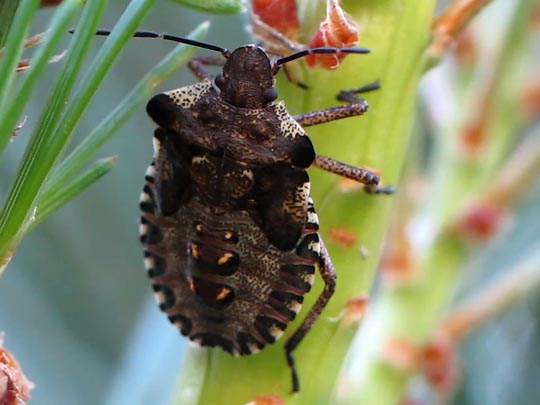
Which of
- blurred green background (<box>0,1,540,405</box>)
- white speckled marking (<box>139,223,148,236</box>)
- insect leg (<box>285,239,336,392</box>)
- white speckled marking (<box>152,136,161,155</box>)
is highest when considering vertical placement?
white speckled marking (<box>152,136,161,155</box>)

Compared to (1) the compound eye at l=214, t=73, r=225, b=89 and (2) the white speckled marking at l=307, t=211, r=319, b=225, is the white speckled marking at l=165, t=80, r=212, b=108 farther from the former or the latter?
(2) the white speckled marking at l=307, t=211, r=319, b=225

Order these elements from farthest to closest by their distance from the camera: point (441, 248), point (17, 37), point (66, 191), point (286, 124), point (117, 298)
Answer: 1. point (117, 298)
2. point (441, 248)
3. point (286, 124)
4. point (66, 191)
5. point (17, 37)

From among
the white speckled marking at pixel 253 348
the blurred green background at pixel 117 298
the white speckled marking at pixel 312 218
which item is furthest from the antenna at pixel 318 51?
the blurred green background at pixel 117 298

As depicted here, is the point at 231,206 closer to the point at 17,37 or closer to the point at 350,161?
the point at 350,161

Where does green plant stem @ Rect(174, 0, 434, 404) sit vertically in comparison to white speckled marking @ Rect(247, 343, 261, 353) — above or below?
above

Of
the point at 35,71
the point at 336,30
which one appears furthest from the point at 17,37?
the point at 336,30

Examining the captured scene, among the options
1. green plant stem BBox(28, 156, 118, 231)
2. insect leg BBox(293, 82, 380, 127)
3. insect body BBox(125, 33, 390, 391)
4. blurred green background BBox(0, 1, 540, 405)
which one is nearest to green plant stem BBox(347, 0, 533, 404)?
blurred green background BBox(0, 1, 540, 405)

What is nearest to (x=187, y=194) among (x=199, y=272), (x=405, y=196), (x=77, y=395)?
(x=199, y=272)
